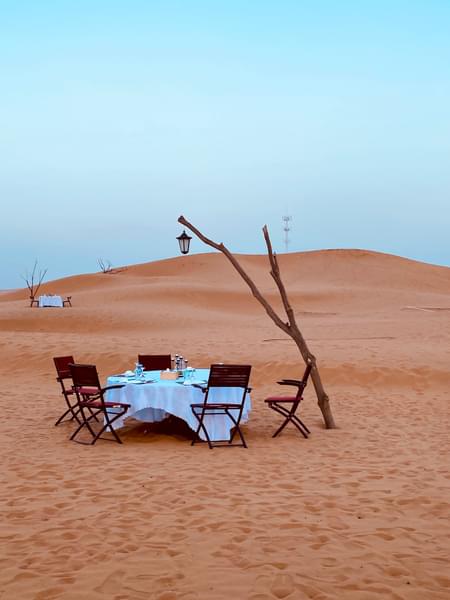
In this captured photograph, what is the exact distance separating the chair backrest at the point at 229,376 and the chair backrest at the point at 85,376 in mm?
1242

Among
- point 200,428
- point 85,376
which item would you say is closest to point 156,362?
point 85,376

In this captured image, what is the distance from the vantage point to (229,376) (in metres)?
6.77

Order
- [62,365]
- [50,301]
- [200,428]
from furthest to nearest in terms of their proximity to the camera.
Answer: [50,301] → [62,365] → [200,428]

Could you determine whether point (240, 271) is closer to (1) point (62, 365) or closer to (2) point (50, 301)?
(1) point (62, 365)

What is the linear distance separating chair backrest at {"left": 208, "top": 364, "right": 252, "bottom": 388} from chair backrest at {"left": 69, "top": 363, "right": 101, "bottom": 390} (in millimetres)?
1242

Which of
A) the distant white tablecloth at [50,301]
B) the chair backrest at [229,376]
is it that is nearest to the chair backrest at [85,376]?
the chair backrest at [229,376]

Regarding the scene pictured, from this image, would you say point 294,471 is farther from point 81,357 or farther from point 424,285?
point 424,285

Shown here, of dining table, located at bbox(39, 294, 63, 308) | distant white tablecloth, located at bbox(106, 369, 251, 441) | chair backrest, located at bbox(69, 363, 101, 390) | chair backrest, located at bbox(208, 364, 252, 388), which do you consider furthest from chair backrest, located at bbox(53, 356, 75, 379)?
dining table, located at bbox(39, 294, 63, 308)

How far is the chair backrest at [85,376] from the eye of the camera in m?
6.88

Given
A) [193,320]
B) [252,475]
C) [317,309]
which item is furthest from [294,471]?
[317,309]

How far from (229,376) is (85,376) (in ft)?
5.22

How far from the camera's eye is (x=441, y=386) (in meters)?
11.0

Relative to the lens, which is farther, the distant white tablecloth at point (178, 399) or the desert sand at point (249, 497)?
the distant white tablecloth at point (178, 399)

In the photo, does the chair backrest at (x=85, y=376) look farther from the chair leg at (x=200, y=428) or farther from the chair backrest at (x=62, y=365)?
the chair backrest at (x=62, y=365)
